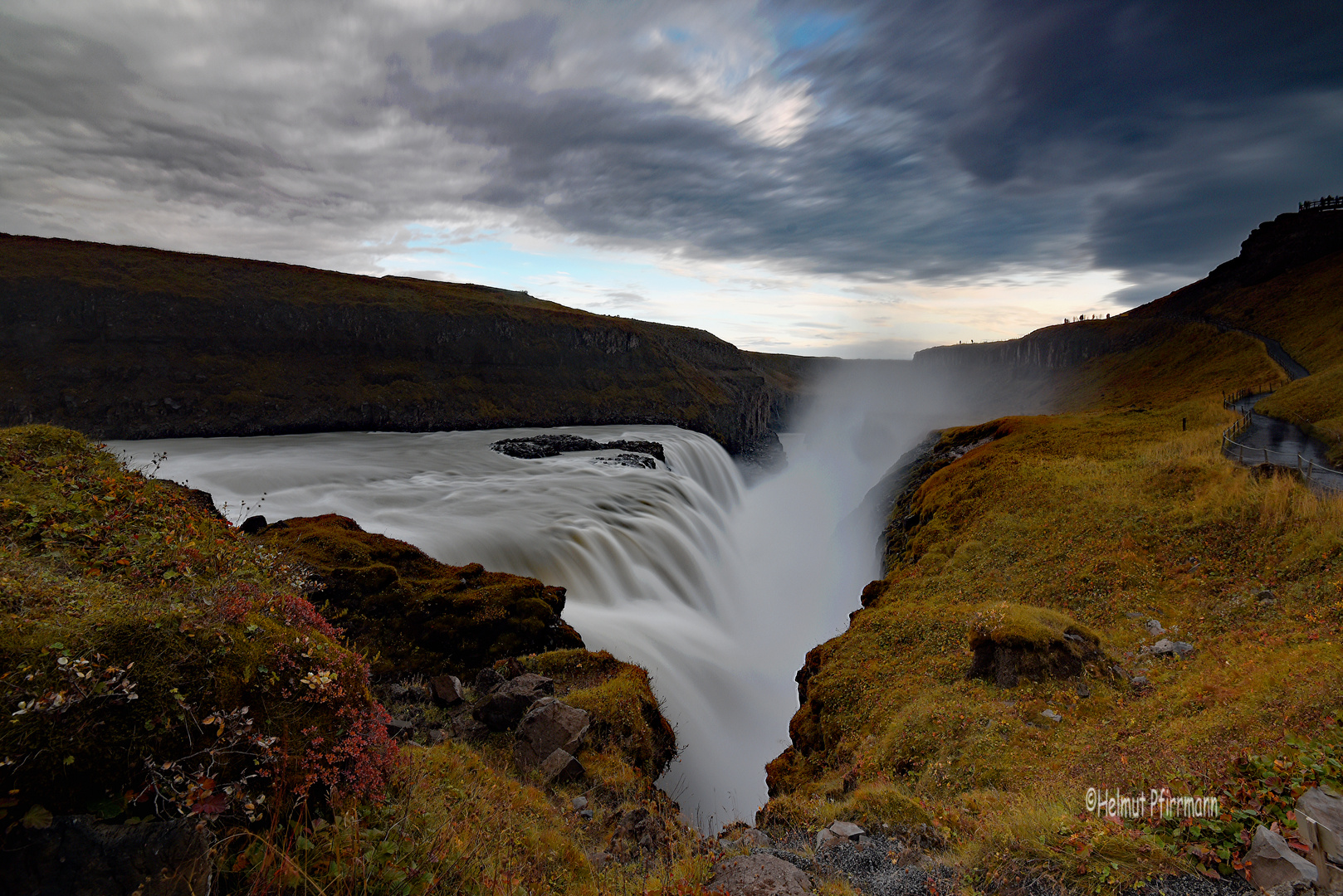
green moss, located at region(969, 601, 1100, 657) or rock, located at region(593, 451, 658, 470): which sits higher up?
green moss, located at region(969, 601, 1100, 657)

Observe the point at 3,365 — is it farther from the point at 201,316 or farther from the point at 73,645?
the point at 73,645

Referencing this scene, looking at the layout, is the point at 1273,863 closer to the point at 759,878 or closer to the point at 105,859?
the point at 759,878

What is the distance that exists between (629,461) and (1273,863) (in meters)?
47.4

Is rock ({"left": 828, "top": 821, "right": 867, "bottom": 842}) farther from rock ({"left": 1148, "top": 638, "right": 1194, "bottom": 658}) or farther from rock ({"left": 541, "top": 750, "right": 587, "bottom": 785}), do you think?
rock ({"left": 1148, "top": 638, "right": 1194, "bottom": 658})

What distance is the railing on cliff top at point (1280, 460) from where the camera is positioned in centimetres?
1647

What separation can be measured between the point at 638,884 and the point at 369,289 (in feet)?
368

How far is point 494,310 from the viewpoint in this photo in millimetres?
105562

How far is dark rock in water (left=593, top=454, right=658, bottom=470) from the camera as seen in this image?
49.7 metres

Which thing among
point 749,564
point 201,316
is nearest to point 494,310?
point 201,316

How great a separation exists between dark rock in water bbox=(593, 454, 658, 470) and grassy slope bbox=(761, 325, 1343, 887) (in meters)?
29.0


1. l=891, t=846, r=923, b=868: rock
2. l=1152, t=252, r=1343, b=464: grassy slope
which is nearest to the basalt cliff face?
l=1152, t=252, r=1343, b=464: grassy slope

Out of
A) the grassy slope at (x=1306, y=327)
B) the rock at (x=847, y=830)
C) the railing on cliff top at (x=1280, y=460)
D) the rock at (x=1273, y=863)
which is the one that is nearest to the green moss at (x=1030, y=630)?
the rock at (x=847, y=830)

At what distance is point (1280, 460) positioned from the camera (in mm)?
21188

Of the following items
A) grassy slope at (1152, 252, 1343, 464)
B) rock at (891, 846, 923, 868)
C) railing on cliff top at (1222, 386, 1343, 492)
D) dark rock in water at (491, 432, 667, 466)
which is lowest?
rock at (891, 846, 923, 868)
